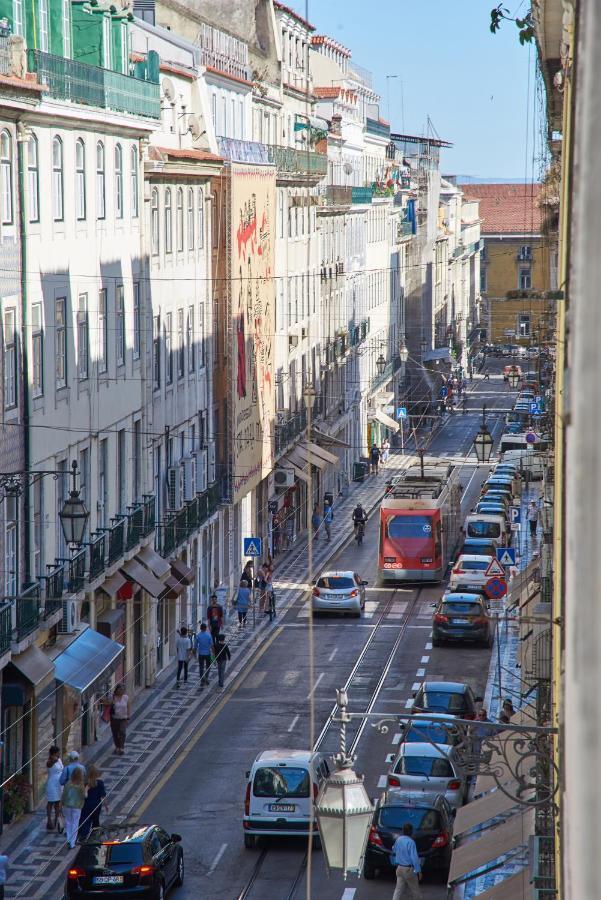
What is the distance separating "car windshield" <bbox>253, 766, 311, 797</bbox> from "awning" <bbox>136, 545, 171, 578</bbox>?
1202cm

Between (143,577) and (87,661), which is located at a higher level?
(143,577)

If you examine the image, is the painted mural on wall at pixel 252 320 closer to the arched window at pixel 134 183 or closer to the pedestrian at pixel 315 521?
the pedestrian at pixel 315 521

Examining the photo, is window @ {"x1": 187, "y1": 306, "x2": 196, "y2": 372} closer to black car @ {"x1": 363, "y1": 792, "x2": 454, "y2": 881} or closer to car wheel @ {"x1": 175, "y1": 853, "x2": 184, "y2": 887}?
black car @ {"x1": 363, "y1": 792, "x2": 454, "y2": 881}

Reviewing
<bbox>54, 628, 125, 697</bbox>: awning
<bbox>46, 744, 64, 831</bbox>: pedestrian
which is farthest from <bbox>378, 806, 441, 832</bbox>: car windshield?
<bbox>54, 628, 125, 697</bbox>: awning

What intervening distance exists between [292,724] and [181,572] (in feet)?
24.2

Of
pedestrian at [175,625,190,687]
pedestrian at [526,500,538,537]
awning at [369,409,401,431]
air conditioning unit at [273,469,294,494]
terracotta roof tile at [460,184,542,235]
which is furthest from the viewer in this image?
terracotta roof tile at [460,184,542,235]

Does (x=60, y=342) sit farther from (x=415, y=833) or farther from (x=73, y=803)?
(x=415, y=833)

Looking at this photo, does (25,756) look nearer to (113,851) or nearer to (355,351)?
(113,851)

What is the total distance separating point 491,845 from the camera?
66.5 feet

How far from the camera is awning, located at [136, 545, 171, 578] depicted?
121 ft

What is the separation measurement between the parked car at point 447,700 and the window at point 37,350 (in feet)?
33.2

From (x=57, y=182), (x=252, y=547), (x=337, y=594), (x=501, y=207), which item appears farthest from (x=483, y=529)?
(x=501, y=207)

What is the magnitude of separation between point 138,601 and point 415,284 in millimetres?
80894

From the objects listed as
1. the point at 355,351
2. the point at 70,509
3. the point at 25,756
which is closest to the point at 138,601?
the point at 25,756
